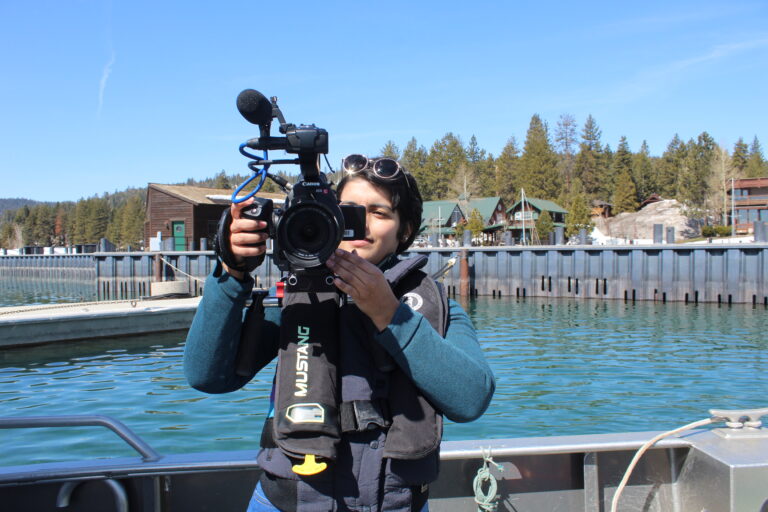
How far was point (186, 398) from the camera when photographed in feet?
Answer: 28.7

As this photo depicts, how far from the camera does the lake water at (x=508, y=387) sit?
23.0 feet

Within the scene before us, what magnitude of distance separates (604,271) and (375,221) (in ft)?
79.5

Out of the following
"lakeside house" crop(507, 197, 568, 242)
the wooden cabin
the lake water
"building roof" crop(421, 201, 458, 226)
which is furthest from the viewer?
"building roof" crop(421, 201, 458, 226)

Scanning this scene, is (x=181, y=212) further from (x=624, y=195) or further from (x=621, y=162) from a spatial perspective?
(x=621, y=162)

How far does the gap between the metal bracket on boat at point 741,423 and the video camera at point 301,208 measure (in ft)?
6.27

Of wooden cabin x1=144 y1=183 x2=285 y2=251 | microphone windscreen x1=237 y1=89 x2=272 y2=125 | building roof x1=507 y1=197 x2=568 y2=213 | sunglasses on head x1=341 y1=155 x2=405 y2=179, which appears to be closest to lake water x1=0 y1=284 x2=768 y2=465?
sunglasses on head x1=341 y1=155 x2=405 y2=179

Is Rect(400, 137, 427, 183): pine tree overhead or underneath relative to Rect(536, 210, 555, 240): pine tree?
overhead

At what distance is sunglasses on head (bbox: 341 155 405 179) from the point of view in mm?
1739

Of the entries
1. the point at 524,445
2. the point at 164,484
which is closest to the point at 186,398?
the point at 164,484

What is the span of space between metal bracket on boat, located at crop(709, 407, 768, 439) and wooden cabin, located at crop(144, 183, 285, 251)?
38590 mm

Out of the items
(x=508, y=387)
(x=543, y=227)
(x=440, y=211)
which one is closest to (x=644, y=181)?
(x=440, y=211)

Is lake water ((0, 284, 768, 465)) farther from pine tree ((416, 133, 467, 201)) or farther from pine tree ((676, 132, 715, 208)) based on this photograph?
pine tree ((416, 133, 467, 201))

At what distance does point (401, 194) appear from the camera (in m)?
1.76

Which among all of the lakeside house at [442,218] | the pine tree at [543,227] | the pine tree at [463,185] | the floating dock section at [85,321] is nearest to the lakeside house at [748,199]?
the pine tree at [543,227]
